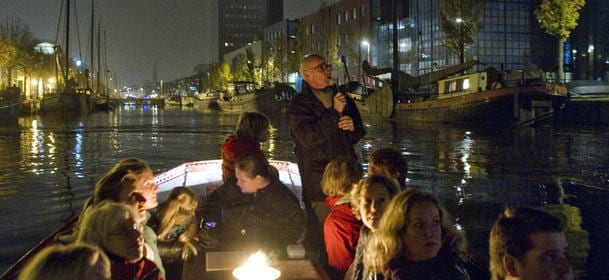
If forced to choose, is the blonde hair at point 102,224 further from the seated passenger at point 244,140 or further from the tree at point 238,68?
the tree at point 238,68

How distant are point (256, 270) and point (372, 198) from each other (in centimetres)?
99

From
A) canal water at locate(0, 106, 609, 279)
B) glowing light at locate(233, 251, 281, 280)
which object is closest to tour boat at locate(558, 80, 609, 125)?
canal water at locate(0, 106, 609, 279)

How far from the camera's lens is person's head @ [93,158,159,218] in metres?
3.52

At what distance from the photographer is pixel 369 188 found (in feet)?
11.2

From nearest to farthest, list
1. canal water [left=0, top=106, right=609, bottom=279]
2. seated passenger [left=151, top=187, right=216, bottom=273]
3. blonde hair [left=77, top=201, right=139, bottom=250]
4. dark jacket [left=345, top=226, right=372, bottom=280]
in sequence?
blonde hair [left=77, top=201, right=139, bottom=250] → dark jacket [left=345, top=226, right=372, bottom=280] → seated passenger [left=151, top=187, right=216, bottom=273] → canal water [left=0, top=106, right=609, bottom=279]

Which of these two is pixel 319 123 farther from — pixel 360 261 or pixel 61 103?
pixel 61 103

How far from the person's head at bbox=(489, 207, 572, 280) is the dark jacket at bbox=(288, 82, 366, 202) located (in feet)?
7.48

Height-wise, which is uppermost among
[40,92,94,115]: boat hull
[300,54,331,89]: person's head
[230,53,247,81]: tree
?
[230,53,247,81]: tree

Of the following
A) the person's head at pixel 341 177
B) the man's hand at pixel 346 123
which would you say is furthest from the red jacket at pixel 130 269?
the man's hand at pixel 346 123

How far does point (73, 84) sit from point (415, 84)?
3421cm

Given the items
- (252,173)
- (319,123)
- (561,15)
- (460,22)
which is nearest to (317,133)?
(319,123)

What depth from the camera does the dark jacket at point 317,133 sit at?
15.1ft

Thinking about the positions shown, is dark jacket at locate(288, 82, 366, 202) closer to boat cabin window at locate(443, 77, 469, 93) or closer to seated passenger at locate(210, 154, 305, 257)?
seated passenger at locate(210, 154, 305, 257)

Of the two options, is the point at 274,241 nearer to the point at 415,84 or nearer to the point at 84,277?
the point at 84,277
